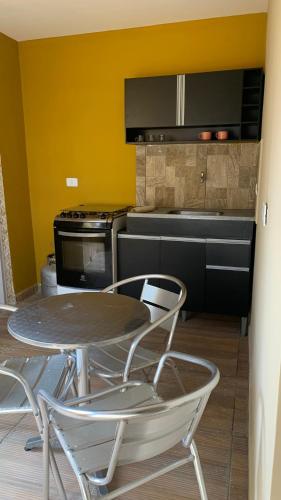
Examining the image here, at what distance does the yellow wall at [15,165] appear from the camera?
3.61 metres

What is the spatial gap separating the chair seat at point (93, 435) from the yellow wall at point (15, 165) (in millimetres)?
2703

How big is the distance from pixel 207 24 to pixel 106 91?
1.09 meters

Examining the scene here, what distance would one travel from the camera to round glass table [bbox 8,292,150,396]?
1.49 metres

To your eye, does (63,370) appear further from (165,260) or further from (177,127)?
(177,127)

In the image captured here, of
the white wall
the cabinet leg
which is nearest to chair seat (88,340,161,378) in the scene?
the white wall

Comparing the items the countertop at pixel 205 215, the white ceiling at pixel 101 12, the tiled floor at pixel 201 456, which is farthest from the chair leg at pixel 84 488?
the white ceiling at pixel 101 12

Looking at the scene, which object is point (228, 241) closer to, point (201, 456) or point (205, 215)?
point (205, 215)

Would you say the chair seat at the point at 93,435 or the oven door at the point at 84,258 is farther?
the oven door at the point at 84,258

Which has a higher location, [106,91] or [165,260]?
[106,91]

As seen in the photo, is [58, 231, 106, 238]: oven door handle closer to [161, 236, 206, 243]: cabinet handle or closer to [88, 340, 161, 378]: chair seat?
[161, 236, 206, 243]: cabinet handle

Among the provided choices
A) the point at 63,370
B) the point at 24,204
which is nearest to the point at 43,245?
the point at 24,204

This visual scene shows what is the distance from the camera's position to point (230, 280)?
3.09 meters

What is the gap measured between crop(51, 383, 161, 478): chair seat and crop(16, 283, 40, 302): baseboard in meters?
2.68

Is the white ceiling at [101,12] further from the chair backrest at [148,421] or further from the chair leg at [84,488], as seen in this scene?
the chair leg at [84,488]
